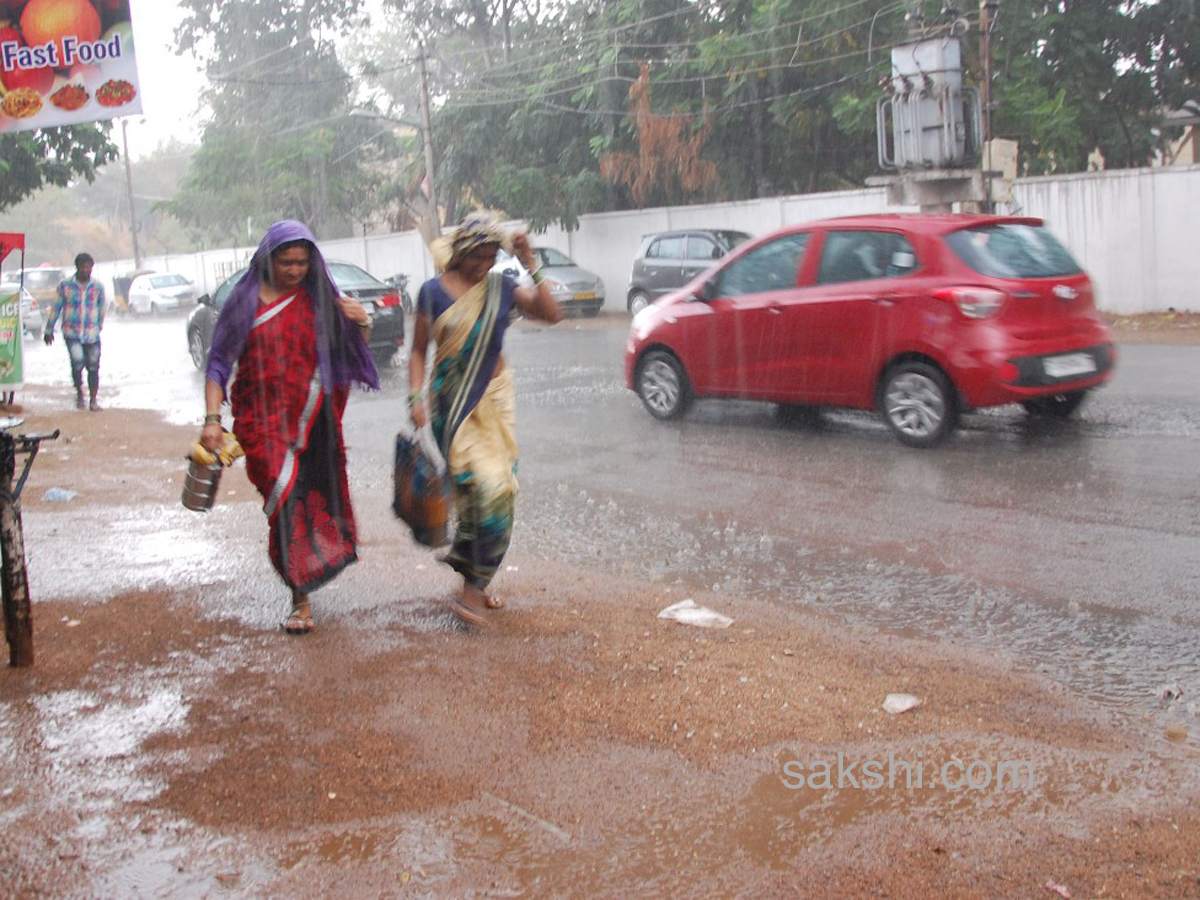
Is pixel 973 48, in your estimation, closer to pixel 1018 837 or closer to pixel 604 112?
pixel 604 112

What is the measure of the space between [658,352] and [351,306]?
18.3 ft

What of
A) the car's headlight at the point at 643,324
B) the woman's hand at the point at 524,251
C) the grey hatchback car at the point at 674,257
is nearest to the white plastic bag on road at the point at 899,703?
the woman's hand at the point at 524,251

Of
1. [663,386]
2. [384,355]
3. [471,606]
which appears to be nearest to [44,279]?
[384,355]

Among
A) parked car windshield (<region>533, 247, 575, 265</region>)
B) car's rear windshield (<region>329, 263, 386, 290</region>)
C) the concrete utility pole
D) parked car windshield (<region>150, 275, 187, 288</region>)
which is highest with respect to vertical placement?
the concrete utility pole

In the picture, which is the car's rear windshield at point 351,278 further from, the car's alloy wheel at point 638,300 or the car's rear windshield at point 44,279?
the car's rear windshield at point 44,279

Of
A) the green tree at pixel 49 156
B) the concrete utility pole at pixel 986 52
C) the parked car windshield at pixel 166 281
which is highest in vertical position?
the concrete utility pole at pixel 986 52

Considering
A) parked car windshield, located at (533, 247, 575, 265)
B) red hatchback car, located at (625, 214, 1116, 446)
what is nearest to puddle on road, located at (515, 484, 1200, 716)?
red hatchback car, located at (625, 214, 1116, 446)

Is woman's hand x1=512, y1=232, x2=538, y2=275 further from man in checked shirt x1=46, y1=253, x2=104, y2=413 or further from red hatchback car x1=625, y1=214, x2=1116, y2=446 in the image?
man in checked shirt x1=46, y1=253, x2=104, y2=413

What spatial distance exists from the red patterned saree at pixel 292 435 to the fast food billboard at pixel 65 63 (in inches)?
84.3

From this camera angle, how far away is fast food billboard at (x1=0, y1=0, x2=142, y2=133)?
6.09m

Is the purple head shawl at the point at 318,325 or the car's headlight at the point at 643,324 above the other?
the purple head shawl at the point at 318,325

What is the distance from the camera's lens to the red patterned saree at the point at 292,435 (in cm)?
488

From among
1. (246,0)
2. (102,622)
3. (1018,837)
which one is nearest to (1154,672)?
(1018,837)

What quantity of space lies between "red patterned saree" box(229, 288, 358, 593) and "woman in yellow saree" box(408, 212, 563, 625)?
16.5 inches
